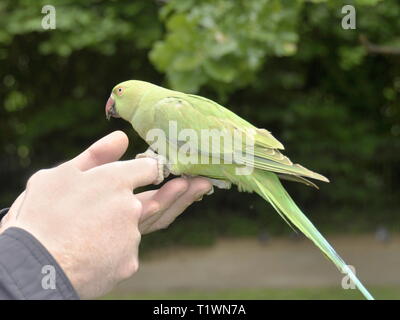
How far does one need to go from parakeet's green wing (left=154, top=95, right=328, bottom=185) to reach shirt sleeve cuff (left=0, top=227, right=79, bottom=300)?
93 cm

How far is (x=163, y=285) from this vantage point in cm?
732

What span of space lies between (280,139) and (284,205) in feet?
23.6

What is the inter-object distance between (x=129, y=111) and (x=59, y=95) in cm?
722

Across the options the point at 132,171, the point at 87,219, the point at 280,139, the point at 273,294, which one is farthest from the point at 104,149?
Answer: the point at 280,139

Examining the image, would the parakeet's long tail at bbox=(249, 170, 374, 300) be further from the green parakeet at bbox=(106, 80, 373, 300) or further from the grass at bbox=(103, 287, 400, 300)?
the grass at bbox=(103, 287, 400, 300)

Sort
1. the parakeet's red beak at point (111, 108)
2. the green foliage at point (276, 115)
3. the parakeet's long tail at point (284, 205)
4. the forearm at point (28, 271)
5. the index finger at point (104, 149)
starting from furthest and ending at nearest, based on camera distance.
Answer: the green foliage at point (276, 115), the parakeet's red beak at point (111, 108), the parakeet's long tail at point (284, 205), the index finger at point (104, 149), the forearm at point (28, 271)

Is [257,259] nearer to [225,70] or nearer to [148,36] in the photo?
[148,36]

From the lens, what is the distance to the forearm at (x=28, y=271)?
101cm

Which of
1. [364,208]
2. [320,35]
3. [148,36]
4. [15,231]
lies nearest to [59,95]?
[148,36]

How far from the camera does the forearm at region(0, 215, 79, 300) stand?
3.32ft

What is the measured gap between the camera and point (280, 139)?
898cm

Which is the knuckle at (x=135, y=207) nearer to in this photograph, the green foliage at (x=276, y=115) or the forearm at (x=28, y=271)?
the forearm at (x=28, y=271)

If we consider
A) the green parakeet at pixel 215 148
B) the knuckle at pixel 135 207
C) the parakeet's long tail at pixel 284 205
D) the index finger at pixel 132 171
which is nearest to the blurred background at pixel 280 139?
the green parakeet at pixel 215 148

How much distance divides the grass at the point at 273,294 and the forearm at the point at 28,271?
18.4ft
